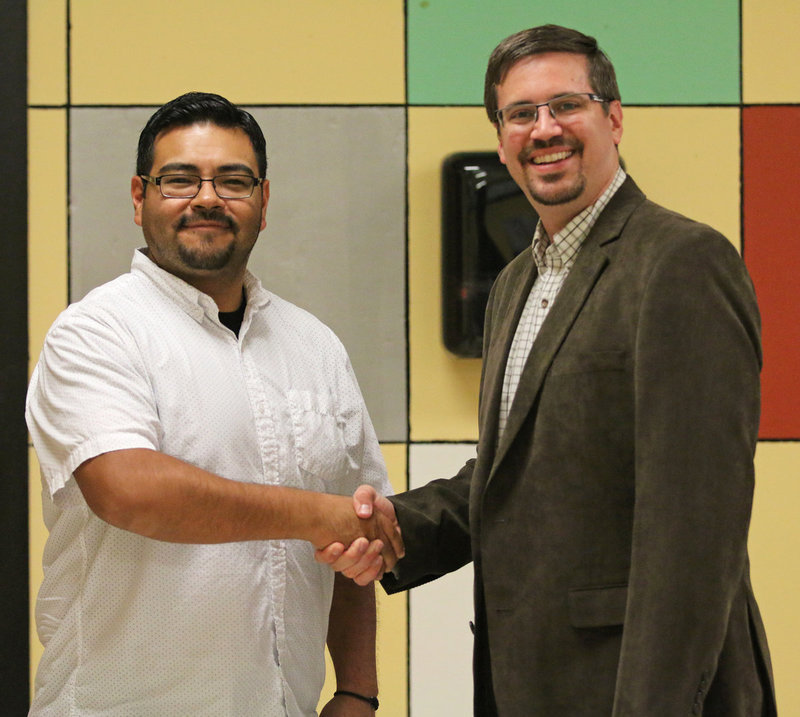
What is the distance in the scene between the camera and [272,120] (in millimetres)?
2625

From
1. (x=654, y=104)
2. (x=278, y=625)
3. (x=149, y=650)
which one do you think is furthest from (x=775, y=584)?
(x=149, y=650)

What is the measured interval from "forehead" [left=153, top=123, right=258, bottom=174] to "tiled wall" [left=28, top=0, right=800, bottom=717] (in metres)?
0.79

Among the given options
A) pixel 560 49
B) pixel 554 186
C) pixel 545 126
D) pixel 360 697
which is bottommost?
pixel 360 697

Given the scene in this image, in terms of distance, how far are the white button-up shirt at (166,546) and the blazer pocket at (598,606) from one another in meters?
0.58

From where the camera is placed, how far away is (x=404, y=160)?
2652mm

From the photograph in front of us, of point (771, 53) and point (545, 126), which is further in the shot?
point (771, 53)

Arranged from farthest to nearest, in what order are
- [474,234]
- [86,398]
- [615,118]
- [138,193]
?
[474,234], [138,193], [615,118], [86,398]

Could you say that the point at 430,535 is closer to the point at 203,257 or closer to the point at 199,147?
the point at 203,257

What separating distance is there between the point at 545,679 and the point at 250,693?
0.56 metres

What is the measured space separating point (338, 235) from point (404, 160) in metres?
0.29

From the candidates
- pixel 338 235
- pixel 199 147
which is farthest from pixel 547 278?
pixel 338 235

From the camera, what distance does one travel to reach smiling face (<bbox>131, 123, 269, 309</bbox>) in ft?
5.90

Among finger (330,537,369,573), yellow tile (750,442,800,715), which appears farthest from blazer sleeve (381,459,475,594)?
yellow tile (750,442,800,715)

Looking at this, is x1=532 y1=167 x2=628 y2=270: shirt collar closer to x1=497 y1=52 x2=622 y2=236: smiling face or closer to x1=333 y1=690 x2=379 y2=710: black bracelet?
x1=497 y1=52 x2=622 y2=236: smiling face
